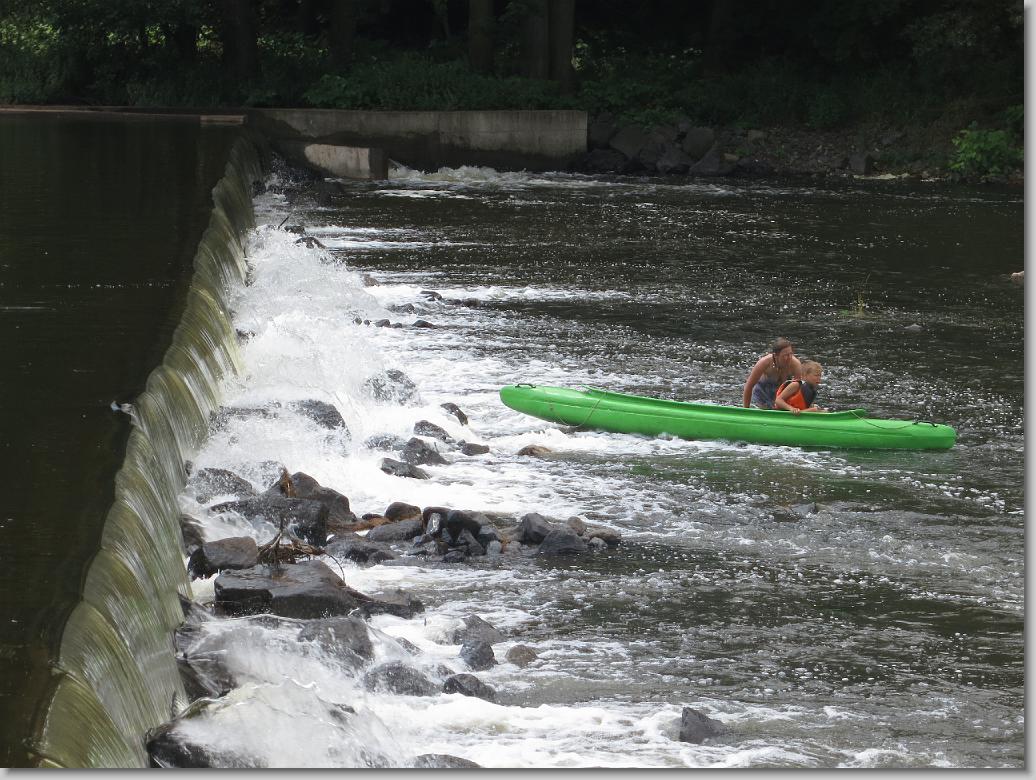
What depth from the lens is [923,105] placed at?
3634 cm

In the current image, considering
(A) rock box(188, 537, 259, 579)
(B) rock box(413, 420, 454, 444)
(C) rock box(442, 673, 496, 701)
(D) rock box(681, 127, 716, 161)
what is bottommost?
(C) rock box(442, 673, 496, 701)

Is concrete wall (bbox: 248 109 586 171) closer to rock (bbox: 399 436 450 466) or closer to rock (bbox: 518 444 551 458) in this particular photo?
rock (bbox: 518 444 551 458)

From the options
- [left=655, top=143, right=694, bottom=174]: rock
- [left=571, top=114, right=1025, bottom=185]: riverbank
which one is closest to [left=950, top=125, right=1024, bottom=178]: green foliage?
[left=571, top=114, right=1025, bottom=185]: riverbank

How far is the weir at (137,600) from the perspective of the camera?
5.57 meters

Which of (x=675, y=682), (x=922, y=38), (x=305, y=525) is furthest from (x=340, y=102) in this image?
(x=675, y=682)

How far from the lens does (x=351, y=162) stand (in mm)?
32625

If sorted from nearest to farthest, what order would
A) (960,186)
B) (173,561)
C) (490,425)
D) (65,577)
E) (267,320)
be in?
(65,577)
(173,561)
(490,425)
(267,320)
(960,186)

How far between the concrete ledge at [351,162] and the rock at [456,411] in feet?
65.3

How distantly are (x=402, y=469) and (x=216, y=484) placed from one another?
1.68 meters

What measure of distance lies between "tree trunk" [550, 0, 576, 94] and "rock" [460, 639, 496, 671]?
102ft

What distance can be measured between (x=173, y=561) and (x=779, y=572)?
3811 millimetres

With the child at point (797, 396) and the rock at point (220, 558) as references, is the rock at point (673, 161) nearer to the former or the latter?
the child at point (797, 396)

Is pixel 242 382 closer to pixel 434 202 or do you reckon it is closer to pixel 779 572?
pixel 779 572

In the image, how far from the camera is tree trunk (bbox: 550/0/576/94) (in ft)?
125
